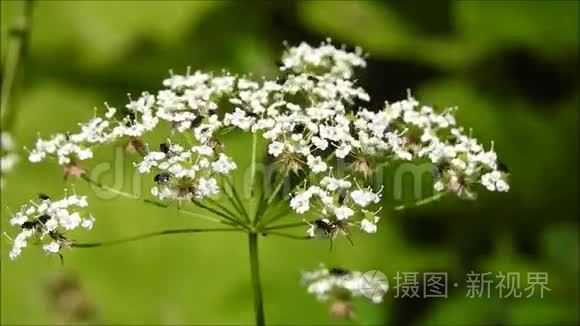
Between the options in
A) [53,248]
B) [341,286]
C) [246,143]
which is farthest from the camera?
[246,143]

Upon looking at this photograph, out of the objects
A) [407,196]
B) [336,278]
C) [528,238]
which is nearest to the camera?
[336,278]

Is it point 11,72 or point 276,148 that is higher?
point 11,72

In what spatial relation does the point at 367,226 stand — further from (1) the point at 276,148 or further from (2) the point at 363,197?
(1) the point at 276,148

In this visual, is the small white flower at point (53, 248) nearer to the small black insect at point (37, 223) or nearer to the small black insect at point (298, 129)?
the small black insect at point (37, 223)

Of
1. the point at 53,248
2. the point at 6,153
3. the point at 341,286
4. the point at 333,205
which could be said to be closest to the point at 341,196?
the point at 333,205

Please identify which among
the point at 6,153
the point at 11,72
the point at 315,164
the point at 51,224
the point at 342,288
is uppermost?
the point at 11,72

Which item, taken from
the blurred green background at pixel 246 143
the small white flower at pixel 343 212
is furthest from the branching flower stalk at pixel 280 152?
the blurred green background at pixel 246 143

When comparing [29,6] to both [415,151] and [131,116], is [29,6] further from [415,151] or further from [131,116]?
[415,151]

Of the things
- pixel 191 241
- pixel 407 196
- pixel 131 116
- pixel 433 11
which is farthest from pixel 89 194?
pixel 433 11
